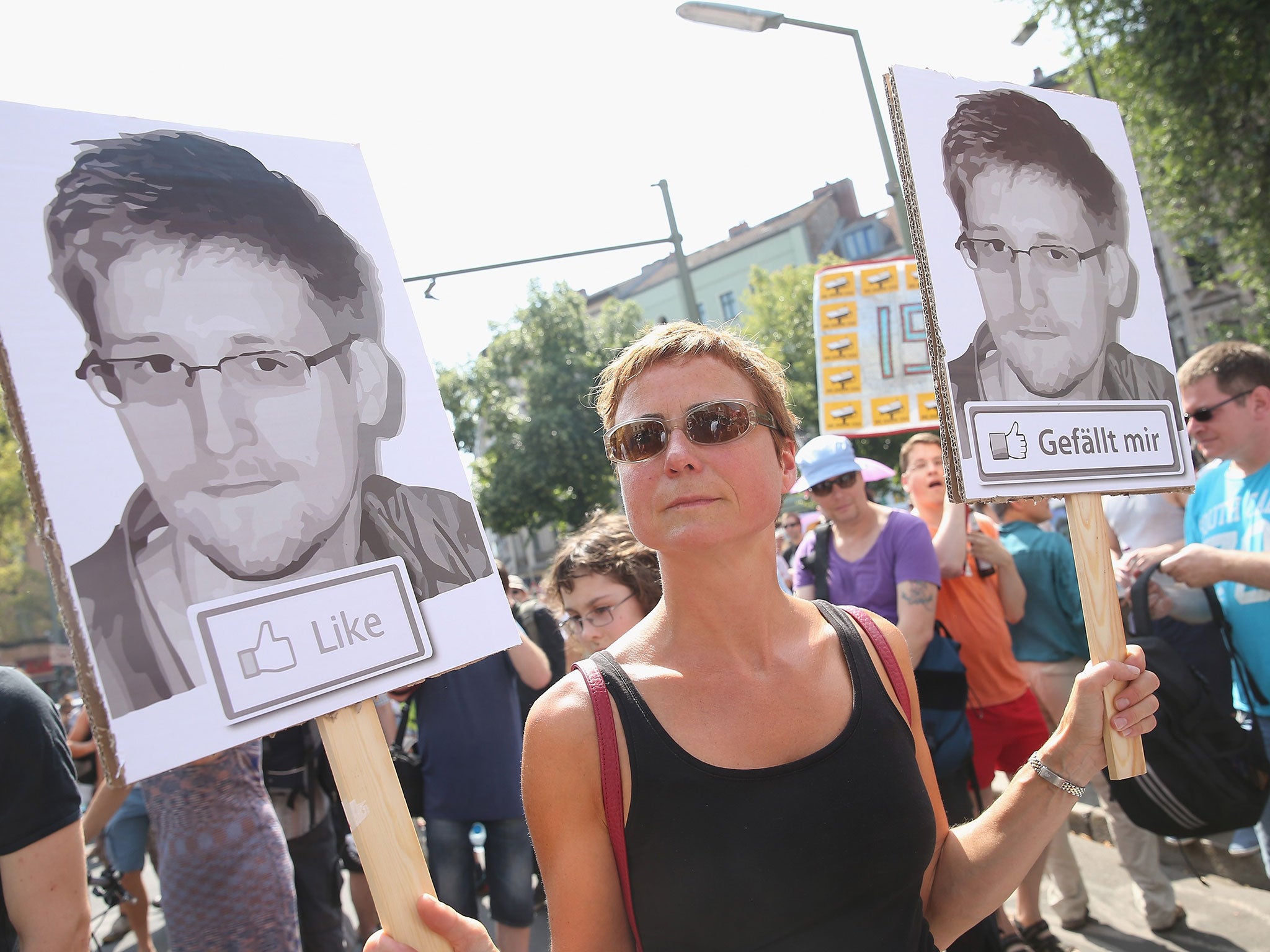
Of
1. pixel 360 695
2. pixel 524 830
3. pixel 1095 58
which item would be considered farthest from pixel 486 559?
pixel 1095 58

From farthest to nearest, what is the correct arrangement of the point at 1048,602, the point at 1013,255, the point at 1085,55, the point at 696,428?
1. the point at 1085,55
2. the point at 1048,602
3. the point at 1013,255
4. the point at 696,428

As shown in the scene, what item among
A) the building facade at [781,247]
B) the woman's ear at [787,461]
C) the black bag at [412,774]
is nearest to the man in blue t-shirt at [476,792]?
the black bag at [412,774]

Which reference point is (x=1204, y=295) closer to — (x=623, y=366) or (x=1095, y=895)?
(x=1095, y=895)

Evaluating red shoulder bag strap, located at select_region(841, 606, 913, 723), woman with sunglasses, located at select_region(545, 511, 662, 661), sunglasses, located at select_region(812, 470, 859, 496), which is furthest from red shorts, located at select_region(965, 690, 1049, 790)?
red shoulder bag strap, located at select_region(841, 606, 913, 723)

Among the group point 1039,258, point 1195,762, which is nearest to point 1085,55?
point 1195,762

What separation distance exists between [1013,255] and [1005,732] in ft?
8.35

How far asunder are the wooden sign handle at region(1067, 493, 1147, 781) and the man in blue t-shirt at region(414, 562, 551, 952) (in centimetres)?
244

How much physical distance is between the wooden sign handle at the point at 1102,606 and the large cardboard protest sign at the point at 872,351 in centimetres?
341

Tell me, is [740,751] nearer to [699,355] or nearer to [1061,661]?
[699,355]

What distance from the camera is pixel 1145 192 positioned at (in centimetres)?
1516

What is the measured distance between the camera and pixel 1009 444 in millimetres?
1884

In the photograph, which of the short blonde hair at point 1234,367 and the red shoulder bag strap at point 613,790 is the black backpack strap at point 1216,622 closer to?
the short blonde hair at point 1234,367

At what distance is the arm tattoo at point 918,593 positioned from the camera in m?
3.50

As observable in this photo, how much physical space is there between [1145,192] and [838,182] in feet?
93.9
